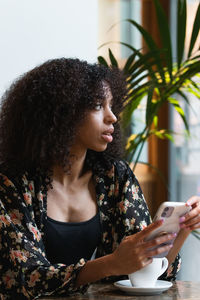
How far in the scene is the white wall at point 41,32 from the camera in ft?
7.01

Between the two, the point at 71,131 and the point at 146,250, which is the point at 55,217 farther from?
the point at 146,250

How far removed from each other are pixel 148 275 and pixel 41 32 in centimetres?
123

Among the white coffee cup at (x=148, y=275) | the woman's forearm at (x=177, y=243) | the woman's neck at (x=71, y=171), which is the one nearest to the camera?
the white coffee cup at (x=148, y=275)

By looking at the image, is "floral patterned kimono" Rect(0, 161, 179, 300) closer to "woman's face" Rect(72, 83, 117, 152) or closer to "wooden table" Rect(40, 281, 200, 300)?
"wooden table" Rect(40, 281, 200, 300)

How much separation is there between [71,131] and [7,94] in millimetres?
307

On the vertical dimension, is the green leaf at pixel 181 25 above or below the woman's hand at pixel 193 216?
above

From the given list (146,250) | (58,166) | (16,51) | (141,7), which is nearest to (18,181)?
(58,166)

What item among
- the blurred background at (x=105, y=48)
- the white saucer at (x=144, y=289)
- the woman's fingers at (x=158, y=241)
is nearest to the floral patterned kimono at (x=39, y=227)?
the white saucer at (x=144, y=289)

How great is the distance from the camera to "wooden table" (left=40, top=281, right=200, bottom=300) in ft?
4.22

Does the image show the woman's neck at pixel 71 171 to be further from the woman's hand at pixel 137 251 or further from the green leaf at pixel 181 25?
the green leaf at pixel 181 25

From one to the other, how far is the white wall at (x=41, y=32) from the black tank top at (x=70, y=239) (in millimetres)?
721

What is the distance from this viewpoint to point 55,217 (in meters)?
1.62

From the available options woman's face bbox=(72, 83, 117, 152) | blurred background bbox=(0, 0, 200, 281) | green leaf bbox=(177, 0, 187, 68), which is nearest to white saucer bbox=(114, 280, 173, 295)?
woman's face bbox=(72, 83, 117, 152)

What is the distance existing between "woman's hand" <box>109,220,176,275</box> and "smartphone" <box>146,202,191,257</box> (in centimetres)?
1
